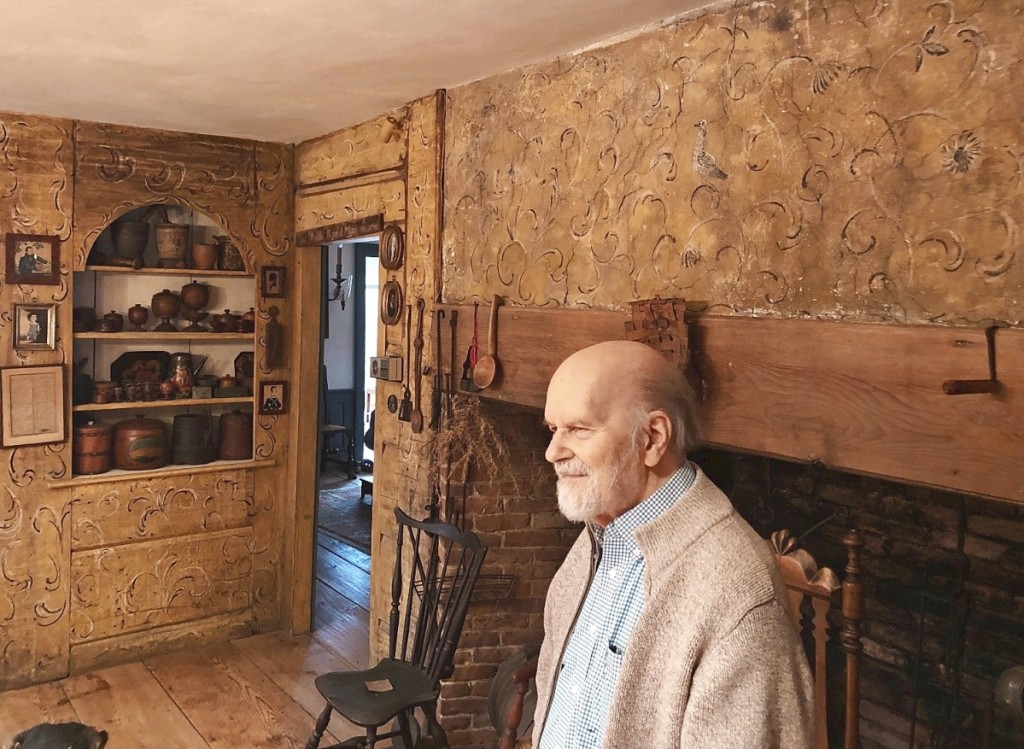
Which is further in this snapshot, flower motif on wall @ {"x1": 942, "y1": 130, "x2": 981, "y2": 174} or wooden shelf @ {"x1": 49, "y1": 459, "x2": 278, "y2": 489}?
wooden shelf @ {"x1": 49, "y1": 459, "x2": 278, "y2": 489}

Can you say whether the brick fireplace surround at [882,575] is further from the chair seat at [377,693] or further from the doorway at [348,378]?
the doorway at [348,378]

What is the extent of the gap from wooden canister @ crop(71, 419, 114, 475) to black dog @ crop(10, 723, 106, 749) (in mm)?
1071

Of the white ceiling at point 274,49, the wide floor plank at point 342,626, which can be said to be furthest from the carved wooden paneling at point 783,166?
the wide floor plank at point 342,626

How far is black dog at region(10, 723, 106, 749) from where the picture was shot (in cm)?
300

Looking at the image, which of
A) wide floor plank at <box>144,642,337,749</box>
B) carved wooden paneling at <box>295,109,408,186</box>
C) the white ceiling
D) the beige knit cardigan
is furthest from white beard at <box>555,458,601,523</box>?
wide floor plank at <box>144,642,337,749</box>

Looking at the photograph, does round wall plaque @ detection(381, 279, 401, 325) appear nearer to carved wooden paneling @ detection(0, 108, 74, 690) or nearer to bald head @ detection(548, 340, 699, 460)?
carved wooden paneling @ detection(0, 108, 74, 690)

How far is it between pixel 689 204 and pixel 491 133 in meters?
0.99

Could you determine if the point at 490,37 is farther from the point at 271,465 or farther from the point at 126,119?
the point at 271,465

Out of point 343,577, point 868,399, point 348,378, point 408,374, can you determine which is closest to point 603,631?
point 868,399

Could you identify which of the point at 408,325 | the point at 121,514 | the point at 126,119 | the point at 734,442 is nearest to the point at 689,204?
the point at 734,442

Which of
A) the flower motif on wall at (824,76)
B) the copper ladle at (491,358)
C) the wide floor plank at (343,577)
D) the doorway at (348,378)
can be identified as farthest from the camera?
the doorway at (348,378)

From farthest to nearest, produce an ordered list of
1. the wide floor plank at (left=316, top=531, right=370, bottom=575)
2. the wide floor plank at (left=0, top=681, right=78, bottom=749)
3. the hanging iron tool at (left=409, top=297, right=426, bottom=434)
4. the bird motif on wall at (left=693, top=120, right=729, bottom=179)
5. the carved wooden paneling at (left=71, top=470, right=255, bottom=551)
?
the wide floor plank at (left=316, top=531, right=370, bottom=575), the carved wooden paneling at (left=71, top=470, right=255, bottom=551), the wide floor plank at (left=0, top=681, right=78, bottom=749), the hanging iron tool at (left=409, top=297, right=426, bottom=434), the bird motif on wall at (left=693, top=120, right=729, bottom=179)

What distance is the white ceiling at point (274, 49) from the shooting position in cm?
220

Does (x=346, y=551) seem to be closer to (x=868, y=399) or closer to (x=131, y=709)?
(x=131, y=709)
